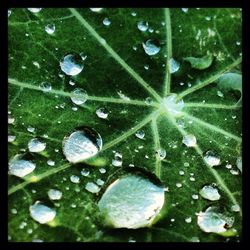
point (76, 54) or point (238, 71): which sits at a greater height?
point (76, 54)

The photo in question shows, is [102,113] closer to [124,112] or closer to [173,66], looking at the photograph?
[124,112]

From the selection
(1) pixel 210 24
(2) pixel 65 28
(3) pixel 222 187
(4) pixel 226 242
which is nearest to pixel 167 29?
(1) pixel 210 24

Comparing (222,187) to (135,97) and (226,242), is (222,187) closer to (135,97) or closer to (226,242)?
(226,242)

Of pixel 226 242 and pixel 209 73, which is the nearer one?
pixel 226 242

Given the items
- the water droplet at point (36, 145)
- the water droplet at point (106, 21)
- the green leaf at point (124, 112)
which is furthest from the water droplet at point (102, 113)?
the water droplet at point (106, 21)

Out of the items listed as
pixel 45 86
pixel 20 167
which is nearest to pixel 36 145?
pixel 20 167

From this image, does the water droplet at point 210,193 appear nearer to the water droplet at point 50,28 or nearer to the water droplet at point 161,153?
the water droplet at point 161,153
